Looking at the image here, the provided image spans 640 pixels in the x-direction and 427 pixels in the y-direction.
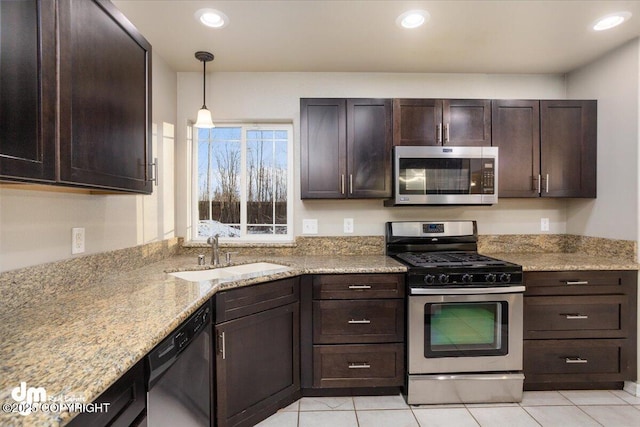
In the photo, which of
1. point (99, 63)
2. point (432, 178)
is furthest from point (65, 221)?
point (432, 178)

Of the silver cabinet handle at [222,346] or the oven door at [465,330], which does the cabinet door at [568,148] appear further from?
the silver cabinet handle at [222,346]

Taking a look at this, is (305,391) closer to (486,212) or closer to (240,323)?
(240,323)

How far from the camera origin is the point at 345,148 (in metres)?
Result: 2.36

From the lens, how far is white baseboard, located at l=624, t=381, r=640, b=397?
2096mm

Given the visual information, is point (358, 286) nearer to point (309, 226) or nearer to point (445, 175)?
point (309, 226)

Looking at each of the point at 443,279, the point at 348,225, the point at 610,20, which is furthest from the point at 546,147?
the point at 348,225

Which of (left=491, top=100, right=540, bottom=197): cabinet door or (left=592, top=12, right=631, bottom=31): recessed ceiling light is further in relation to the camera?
(left=491, top=100, right=540, bottom=197): cabinet door

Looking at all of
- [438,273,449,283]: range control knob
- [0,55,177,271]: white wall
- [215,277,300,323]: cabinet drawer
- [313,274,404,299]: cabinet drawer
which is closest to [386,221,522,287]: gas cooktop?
[438,273,449,283]: range control knob

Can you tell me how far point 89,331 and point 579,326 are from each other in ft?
9.28

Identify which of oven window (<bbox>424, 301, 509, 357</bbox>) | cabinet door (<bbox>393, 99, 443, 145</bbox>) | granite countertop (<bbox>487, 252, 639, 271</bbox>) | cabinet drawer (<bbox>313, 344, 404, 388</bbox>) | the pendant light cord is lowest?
cabinet drawer (<bbox>313, 344, 404, 388</bbox>)

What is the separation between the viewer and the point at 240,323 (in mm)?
1700

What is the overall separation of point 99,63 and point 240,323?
4.49 ft

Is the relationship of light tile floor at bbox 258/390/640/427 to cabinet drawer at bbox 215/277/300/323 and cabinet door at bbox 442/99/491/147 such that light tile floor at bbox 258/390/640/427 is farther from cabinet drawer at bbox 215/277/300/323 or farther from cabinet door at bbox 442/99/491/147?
cabinet door at bbox 442/99/491/147

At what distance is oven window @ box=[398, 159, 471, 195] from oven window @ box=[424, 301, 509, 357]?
2.77ft
